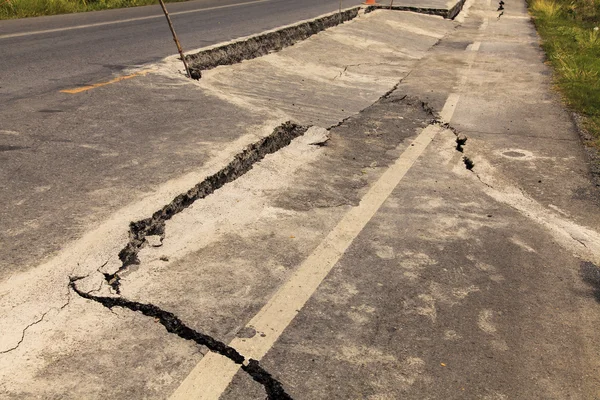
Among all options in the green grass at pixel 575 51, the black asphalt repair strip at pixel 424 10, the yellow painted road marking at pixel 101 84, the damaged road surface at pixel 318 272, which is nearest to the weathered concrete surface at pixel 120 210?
the damaged road surface at pixel 318 272

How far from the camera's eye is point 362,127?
736cm

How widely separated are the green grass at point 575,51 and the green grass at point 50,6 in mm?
11948

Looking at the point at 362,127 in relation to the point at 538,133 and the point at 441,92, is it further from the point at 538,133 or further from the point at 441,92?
the point at 441,92

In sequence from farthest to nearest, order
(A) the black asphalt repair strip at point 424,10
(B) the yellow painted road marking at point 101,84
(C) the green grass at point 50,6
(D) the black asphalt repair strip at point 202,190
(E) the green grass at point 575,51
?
(A) the black asphalt repair strip at point 424,10, (C) the green grass at point 50,6, (E) the green grass at point 575,51, (B) the yellow painted road marking at point 101,84, (D) the black asphalt repair strip at point 202,190

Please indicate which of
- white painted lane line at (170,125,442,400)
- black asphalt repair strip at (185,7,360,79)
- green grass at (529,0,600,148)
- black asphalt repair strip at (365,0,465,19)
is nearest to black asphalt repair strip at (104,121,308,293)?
white painted lane line at (170,125,442,400)

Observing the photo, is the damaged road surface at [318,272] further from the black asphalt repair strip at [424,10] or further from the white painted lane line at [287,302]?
the black asphalt repair strip at [424,10]

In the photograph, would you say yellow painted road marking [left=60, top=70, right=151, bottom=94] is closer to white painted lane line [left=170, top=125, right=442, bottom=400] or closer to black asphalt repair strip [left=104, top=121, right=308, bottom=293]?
black asphalt repair strip [left=104, top=121, right=308, bottom=293]

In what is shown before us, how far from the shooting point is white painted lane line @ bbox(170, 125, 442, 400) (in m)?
2.70

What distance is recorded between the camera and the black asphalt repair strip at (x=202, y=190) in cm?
377

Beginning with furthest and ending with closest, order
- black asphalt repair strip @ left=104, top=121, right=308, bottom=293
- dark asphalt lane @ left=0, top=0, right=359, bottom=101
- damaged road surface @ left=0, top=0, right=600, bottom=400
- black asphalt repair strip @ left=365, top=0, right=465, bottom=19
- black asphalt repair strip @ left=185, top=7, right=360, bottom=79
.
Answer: black asphalt repair strip @ left=365, top=0, right=465, bottom=19 → black asphalt repair strip @ left=185, top=7, right=360, bottom=79 → dark asphalt lane @ left=0, top=0, right=359, bottom=101 → black asphalt repair strip @ left=104, top=121, right=308, bottom=293 → damaged road surface @ left=0, top=0, right=600, bottom=400

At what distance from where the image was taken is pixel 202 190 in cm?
484

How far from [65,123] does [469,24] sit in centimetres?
1830

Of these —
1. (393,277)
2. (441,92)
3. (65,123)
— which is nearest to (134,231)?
(393,277)

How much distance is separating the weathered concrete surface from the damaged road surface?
1 cm
